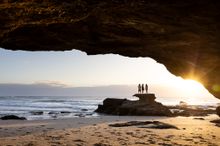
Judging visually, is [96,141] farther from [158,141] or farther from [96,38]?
[96,38]

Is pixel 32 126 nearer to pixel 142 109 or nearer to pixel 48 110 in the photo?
pixel 142 109

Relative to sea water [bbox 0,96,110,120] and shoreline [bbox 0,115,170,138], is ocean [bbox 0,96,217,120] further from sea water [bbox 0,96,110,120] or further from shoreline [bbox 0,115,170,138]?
shoreline [bbox 0,115,170,138]

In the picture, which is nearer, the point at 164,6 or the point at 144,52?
the point at 164,6

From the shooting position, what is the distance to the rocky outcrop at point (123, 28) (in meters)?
9.62

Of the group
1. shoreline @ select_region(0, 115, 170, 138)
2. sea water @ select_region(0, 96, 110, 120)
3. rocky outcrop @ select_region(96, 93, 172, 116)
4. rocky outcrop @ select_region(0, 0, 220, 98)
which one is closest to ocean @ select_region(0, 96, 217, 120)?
sea water @ select_region(0, 96, 110, 120)

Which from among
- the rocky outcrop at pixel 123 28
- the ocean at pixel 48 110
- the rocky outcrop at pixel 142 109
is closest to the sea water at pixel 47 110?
the ocean at pixel 48 110

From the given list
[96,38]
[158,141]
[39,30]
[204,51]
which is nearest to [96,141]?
[158,141]

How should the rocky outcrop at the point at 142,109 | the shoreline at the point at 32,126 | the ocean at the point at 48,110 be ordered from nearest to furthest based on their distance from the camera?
1. the shoreline at the point at 32,126
2. the rocky outcrop at the point at 142,109
3. the ocean at the point at 48,110

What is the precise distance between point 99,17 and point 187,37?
14.2 feet

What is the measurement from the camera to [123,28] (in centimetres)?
1317

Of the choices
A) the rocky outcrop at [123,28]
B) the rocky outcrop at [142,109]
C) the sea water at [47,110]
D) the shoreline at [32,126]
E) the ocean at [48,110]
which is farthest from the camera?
the sea water at [47,110]

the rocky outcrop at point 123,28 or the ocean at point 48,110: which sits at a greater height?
the rocky outcrop at point 123,28

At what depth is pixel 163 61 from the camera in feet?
65.5

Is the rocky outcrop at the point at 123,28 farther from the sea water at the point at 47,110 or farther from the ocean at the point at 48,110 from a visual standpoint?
the sea water at the point at 47,110
